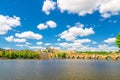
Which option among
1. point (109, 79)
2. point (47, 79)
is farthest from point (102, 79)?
point (47, 79)

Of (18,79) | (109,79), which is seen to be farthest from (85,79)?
(18,79)

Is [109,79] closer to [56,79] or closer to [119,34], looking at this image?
[56,79]

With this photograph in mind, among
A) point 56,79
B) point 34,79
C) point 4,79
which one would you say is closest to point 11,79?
point 4,79

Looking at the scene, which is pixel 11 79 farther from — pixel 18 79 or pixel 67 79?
pixel 67 79

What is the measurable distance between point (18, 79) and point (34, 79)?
417cm

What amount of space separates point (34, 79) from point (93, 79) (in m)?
15.7

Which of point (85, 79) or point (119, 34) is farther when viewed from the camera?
point (119, 34)

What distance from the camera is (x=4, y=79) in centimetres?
6122

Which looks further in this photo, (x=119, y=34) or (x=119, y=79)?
(x=119, y=34)

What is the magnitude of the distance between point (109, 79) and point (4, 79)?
27.8 m

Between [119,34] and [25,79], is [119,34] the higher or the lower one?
the higher one

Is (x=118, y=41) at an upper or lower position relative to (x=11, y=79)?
upper

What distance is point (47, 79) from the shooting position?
62.7 metres

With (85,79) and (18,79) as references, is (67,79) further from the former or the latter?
(18,79)
